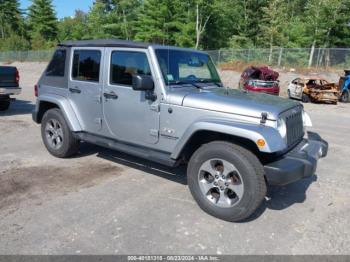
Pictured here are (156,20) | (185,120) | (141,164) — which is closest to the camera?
(185,120)

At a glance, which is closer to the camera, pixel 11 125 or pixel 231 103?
pixel 231 103

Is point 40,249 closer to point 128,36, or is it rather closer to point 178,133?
point 178,133

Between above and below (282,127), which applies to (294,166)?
below

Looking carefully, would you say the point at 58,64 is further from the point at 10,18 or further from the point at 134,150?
the point at 10,18

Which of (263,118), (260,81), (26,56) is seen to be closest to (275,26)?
(260,81)

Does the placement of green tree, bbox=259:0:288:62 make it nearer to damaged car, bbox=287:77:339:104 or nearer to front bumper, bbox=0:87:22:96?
damaged car, bbox=287:77:339:104

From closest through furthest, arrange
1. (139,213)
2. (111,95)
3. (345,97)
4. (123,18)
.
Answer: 1. (139,213)
2. (111,95)
3. (345,97)
4. (123,18)

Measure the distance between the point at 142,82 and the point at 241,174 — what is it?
1687mm

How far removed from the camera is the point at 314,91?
17.3m

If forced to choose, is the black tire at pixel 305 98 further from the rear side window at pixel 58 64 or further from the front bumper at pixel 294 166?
the rear side window at pixel 58 64

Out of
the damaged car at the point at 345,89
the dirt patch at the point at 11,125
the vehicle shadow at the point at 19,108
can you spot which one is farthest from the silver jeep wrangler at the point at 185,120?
the damaged car at the point at 345,89

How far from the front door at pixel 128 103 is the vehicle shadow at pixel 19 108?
718cm

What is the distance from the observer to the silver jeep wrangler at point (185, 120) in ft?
12.3

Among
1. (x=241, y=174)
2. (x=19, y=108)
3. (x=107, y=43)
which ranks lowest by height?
(x=19, y=108)
